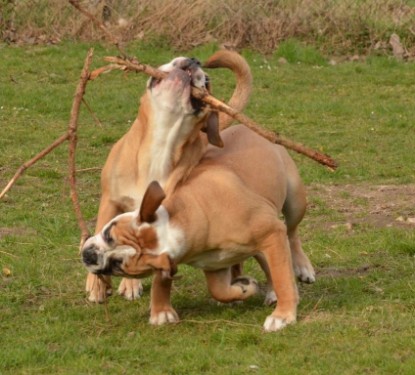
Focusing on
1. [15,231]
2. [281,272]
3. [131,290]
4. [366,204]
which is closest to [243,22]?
[366,204]

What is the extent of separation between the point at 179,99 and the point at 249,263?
191 centimetres

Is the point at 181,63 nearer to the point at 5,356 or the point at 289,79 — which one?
the point at 5,356

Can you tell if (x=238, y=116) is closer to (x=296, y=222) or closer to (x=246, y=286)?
(x=246, y=286)

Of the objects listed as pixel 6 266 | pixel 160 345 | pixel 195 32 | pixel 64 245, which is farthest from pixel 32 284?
pixel 195 32

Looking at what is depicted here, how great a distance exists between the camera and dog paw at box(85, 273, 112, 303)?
22.1ft

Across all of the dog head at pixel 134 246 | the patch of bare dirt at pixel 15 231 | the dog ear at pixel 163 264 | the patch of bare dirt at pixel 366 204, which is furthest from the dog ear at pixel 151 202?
the patch of bare dirt at pixel 366 204

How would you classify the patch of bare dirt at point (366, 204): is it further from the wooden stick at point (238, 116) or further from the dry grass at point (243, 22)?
the dry grass at point (243, 22)

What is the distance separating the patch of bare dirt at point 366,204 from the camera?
888cm

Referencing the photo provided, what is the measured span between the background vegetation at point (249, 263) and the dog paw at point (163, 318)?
5 cm

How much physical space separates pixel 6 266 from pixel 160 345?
80.6 inches

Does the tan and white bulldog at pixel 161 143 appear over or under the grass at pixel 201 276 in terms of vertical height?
over

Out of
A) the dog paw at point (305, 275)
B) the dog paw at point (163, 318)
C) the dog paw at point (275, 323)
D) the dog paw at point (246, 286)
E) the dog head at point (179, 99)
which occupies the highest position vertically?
the dog head at point (179, 99)

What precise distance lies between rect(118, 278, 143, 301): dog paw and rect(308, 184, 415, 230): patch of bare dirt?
2.14 metres

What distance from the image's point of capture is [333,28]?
16938 millimetres
